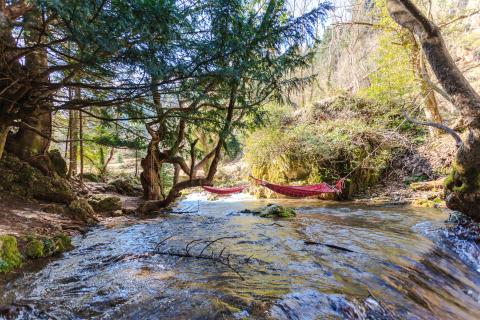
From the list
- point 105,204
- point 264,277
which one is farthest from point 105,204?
point 264,277

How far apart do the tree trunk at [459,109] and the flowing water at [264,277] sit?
1.66 feet

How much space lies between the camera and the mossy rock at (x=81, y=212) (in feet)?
14.3

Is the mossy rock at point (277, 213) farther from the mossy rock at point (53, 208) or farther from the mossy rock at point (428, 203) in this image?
the mossy rock at point (53, 208)

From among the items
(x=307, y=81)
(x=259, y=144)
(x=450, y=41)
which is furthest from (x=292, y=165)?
(x=450, y=41)

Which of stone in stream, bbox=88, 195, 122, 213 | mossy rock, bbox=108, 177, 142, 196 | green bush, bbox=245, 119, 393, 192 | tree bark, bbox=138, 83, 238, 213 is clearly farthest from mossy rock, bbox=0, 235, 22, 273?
green bush, bbox=245, 119, 393, 192

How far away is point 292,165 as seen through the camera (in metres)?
8.18

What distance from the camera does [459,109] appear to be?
359 centimetres

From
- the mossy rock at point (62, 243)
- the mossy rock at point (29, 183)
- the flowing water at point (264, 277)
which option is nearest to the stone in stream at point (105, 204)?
the mossy rock at point (29, 183)

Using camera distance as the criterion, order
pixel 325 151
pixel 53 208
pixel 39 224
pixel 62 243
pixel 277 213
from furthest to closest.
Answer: pixel 325 151
pixel 277 213
pixel 53 208
pixel 39 224
pixel 62 243

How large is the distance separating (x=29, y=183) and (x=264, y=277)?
4.11m

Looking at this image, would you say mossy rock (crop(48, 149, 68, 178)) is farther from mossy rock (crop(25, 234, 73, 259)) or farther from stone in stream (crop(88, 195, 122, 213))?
mossy rock (crop(25, 234, 73, 259))

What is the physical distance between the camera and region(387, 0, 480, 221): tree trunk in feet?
→ 11.4

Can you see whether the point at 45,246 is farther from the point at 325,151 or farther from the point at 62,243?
the point at 325,151

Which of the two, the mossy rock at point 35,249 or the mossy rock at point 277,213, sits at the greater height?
the mossy rock at point 35,249
